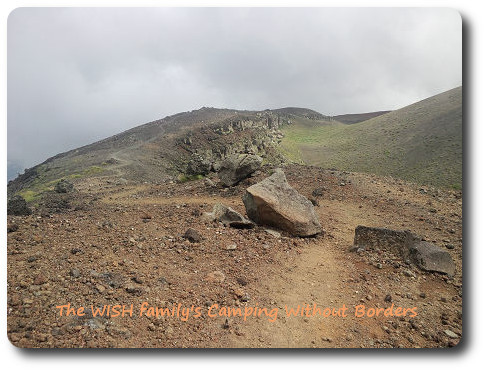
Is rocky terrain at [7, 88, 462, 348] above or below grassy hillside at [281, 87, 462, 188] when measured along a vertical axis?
below

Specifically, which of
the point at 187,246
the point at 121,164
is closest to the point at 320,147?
the point at 121,164

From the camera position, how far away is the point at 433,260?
23.1ft

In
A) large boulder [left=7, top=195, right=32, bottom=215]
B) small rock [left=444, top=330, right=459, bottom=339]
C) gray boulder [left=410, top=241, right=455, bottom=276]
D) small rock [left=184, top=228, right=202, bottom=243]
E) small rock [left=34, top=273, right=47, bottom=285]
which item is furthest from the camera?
large boulder [left=7, top=195, right=32, bottom=215]

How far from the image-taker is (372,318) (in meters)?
5.40

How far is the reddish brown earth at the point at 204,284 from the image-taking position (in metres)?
4.50

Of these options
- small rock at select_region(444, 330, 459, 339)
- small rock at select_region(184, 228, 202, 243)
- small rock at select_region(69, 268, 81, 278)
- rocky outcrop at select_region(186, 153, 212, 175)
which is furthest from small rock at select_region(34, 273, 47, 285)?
rocky outcrop at select_region(186, 153, 212, 175)

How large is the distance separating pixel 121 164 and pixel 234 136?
1727 centimetres

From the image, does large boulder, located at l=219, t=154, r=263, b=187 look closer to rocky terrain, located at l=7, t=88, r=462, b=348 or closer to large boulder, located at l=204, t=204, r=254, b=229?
rocky terrain, located at l=7, t=88, r=462, b=348

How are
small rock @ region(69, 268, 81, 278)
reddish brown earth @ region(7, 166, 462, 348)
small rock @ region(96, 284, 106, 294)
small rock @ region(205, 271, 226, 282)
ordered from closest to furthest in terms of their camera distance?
1. reddish brown earth @ region(7, 166, 462, 348)
2. small rock @ region(96, 284, 106, 294)
3. small rock @ region(69, 268, 81, 278)
4. small rock @ region(205, 271, 226, 282)

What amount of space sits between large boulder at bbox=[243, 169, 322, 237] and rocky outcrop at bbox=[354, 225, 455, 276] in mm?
1421

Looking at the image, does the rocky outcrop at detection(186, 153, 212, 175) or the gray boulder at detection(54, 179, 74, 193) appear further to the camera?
the gray boulder at detection(54, 179, 74, 193)

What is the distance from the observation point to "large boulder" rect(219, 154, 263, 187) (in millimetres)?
14641

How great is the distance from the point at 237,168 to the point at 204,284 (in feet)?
30.3

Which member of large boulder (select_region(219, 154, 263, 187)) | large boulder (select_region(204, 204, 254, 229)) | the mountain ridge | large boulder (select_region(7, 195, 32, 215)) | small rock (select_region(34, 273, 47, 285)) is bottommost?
small rock (select_region(34, 273, 47, 285))
